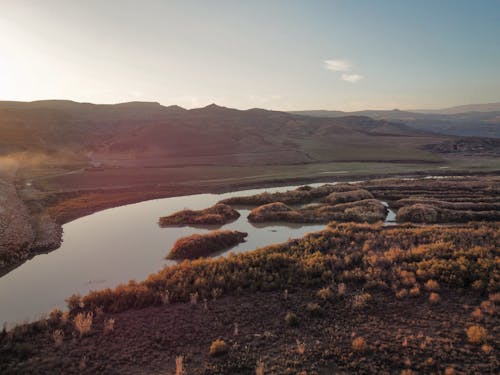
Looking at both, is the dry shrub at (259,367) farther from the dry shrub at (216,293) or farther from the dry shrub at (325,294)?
the dry shrub at (216,293)

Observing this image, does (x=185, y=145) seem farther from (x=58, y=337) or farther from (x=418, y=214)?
(x=58, y=337)

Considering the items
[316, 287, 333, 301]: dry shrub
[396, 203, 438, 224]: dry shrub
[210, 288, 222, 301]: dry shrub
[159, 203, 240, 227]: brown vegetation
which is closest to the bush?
[316, 287, 333, 301]: dry shrub

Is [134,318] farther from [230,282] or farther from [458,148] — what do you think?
[458,148]

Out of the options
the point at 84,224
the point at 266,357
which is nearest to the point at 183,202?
the point at 84,224

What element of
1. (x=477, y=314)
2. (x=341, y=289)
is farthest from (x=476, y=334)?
(x=341, y=289)

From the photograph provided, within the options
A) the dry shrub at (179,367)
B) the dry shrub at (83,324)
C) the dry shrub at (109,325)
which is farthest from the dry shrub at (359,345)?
the dry shrub at (83,324)

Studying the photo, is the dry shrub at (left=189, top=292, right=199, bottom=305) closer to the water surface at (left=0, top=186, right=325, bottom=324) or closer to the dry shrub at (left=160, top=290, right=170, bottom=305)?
the dry shrub at (left=160, top=290, right=170, bottom=305)
